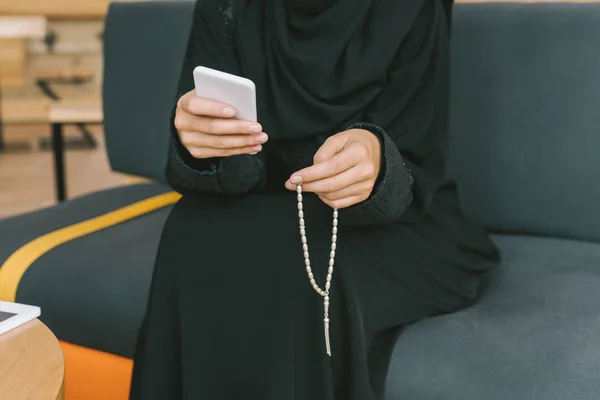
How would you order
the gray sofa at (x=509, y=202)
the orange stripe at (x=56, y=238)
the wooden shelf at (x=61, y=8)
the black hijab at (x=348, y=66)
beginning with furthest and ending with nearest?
the wooden shelf at (x=61, y=8) → the orange stripe at (x=56, y=238) → the gray sofa at (x=509, y=202) → the black hijab at (x=348, y=66)

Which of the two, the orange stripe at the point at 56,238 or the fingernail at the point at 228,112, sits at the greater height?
the fingernail at the point at 228,112

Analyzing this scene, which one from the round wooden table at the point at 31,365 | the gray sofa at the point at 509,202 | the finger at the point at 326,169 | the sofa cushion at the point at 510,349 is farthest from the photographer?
the gray sofa at the point at 509,202

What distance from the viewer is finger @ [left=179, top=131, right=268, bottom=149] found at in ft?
2.59

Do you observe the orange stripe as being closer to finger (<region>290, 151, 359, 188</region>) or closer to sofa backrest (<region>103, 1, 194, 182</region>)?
sofa backrest (<region>103, 1, 194, 182</region>)

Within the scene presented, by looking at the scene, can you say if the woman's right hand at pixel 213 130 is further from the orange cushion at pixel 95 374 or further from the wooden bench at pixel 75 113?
the wooden bench at pixel 75 113

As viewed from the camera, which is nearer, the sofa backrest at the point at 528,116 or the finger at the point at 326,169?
the finger at the point at 326,169

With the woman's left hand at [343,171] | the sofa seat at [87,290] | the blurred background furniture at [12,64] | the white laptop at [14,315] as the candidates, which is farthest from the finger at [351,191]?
the blurred background furniture at [12,64]

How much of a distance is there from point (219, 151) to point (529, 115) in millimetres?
687

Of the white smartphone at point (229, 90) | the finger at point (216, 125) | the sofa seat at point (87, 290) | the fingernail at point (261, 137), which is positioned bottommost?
the sofa seat at point (87, 290)

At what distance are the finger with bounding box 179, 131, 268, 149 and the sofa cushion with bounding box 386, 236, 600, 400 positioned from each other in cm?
36

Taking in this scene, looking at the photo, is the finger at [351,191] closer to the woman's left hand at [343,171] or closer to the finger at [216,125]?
the woman's left hand at [343,171]

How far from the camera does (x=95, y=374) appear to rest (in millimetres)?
1205

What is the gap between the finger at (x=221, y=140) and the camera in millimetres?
789

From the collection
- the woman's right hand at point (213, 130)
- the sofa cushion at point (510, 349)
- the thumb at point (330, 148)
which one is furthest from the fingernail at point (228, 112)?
the sofa cushion at point (510, 349)
